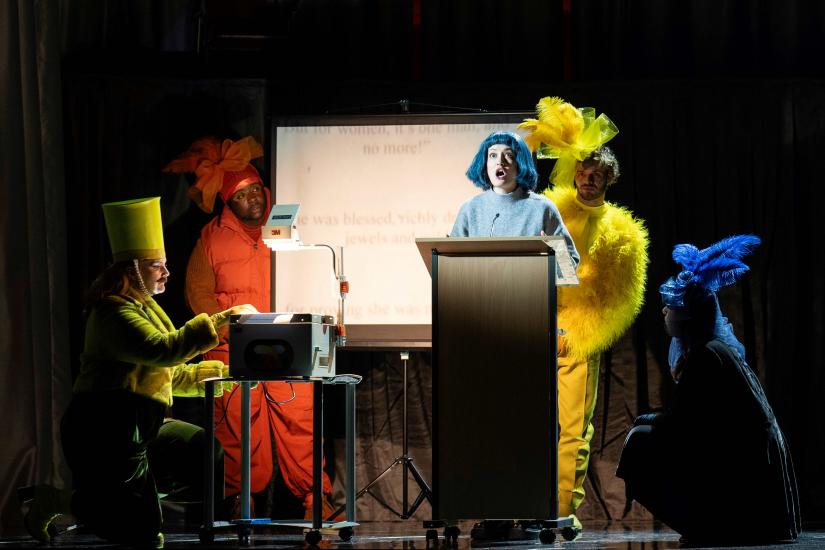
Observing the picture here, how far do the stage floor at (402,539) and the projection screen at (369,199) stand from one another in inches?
40.3

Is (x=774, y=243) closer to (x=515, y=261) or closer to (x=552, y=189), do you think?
(x=552, y=189)

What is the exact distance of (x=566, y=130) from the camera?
4.74m

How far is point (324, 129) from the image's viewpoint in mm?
5340

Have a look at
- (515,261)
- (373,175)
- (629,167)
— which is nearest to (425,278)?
(373,175)

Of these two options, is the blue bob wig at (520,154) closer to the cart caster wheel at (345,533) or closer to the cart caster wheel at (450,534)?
the cart caster wheel at (450,534)

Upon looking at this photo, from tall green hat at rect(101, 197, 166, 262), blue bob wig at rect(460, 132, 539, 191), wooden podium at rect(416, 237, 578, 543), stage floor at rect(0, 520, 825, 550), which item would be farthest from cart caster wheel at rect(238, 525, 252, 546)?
blue bob wig at rect(460, 132, 539, 191)

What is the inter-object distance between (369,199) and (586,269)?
3.72 feet

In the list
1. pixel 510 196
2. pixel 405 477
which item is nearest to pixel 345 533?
pixel 405 477

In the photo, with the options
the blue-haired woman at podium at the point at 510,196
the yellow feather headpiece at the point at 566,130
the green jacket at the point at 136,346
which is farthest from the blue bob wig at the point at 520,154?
the green jacket at the point at 136,346

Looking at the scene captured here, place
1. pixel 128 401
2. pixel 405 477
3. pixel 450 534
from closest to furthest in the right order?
pixel 128 401 < pixel 450 534 < pixel 405 477

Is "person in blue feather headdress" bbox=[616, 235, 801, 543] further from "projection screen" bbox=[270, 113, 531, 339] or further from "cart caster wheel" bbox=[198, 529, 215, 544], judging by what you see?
"projection screen" bbox=[270, 113, 531, 339]

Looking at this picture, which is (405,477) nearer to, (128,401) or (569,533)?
(569,533)

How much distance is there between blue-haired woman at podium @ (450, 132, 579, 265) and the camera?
4.40m

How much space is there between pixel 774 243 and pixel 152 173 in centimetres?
297
